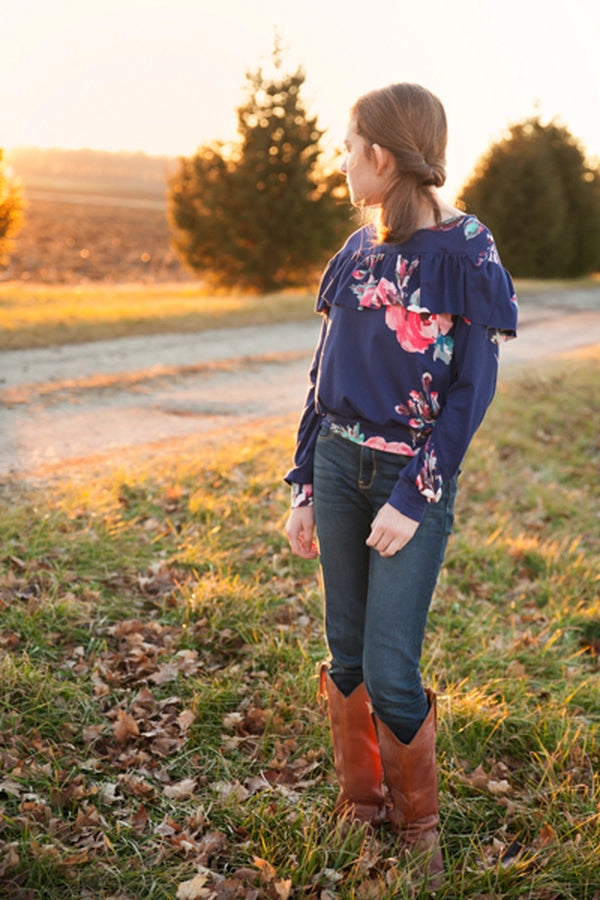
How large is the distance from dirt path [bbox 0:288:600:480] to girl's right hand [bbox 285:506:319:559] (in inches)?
140

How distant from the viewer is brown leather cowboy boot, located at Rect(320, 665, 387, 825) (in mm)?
2820

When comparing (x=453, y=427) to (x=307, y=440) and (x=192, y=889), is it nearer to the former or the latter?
(x=307, y=440)

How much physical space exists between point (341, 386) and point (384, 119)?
2.52 feet

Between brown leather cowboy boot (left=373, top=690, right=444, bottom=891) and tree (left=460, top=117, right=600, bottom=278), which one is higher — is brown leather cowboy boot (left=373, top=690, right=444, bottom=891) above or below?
below

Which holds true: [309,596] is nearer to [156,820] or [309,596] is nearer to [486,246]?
[156,820]

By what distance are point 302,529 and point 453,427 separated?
73 centimetres

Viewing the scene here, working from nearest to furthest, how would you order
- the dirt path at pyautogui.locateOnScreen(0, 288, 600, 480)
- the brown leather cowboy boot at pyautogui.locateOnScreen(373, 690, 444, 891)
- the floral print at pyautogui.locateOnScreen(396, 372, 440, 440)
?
the floral print at pyautogui.locateOnScreen(396, 372, 440, 440), the brown leather cowboy boot at pyautogui.locateOnScreen(373, 690, 444, 891), the dirt path at pyautogui.locateOnScreen(0, 288, 600, 480)

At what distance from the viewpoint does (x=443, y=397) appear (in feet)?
7.79

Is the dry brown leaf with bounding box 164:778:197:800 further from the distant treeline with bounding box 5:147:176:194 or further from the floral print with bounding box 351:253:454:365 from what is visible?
the distant treeline with bounding box 5:147:176:194

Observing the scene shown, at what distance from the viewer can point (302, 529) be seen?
2762 millimetres

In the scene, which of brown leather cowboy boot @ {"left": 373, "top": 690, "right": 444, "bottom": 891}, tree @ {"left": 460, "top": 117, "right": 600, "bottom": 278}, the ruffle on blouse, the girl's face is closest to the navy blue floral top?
the ruffle on blouse

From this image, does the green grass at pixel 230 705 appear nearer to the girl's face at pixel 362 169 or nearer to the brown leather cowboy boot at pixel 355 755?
the brown leather cowboy boot at pixel 355 755

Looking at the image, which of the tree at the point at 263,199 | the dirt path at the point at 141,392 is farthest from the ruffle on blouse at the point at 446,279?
the tree at the point at 263,199

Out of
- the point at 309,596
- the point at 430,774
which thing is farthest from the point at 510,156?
the point at 430,774
